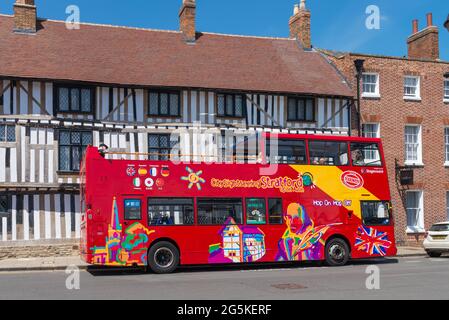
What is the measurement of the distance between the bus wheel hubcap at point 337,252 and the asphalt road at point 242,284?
2.87 ft

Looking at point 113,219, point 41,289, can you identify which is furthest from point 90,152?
point 41,289

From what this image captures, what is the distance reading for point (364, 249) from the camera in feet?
64.0

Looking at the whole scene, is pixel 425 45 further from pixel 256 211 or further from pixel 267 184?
pixel 256 211

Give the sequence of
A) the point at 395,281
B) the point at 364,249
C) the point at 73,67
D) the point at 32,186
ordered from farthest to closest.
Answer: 1. the point at 73,67
2. the point at 32,186
3. the point at 364,249
4. the point at 395,281

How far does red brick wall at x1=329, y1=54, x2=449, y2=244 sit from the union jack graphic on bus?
24.7 ft

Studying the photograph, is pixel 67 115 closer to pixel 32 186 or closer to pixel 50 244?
pixel 32 186

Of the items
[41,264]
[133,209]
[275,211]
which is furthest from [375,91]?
[41,264]

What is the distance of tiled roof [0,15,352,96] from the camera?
75.2 ft

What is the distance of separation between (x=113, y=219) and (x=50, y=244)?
629cm

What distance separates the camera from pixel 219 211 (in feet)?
58.6

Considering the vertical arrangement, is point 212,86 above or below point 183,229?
above

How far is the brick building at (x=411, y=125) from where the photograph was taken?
27047mm

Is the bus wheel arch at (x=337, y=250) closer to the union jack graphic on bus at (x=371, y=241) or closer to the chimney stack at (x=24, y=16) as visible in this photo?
the union jack graphic on bus at (x=371, y=241)

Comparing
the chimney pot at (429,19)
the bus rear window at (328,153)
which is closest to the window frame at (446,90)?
the chimney pot at (429,19)
